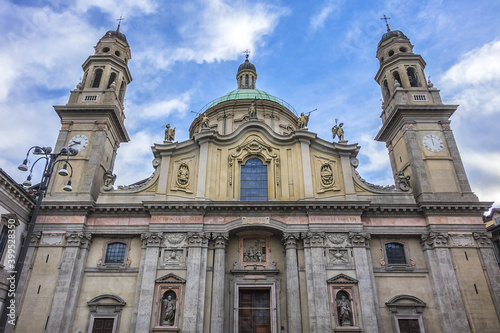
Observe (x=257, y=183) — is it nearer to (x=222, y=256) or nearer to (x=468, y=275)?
(x=222, y=256)

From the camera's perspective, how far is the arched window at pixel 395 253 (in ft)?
68.3

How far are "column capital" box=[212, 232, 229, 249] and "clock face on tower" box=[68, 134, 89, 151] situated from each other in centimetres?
1065

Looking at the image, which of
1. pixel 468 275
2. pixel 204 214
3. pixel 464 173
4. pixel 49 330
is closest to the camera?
pixel 49 330

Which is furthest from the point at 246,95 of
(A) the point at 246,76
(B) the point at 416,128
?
(B) the point at 416,128

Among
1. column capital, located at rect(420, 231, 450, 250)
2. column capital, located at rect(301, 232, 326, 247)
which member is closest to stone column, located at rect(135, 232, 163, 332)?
column capital, located at rect(301, 232, 326, 247)

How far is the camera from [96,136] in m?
23.9

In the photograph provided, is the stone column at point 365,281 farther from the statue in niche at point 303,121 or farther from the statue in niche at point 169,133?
the statue in niche at point 169,133

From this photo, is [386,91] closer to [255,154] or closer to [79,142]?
[255,154]

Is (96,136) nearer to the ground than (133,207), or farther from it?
farther from it

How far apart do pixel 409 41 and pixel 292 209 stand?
696 inches

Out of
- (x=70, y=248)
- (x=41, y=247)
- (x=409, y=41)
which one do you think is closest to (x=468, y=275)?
(x=409, y=41)

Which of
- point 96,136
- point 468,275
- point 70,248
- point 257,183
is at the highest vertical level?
point 96,136

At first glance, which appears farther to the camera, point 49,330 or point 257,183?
point 257,183

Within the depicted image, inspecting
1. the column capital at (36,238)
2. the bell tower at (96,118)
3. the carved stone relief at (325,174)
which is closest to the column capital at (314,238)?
the carved stone relief at (325,174)
